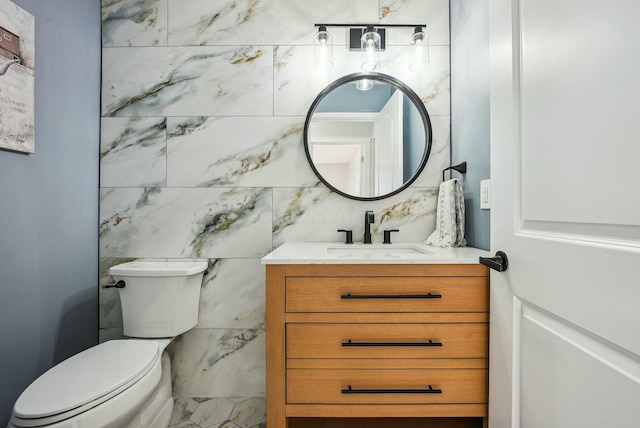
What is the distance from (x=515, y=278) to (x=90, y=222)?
192 centimetres

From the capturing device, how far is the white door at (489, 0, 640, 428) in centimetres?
59

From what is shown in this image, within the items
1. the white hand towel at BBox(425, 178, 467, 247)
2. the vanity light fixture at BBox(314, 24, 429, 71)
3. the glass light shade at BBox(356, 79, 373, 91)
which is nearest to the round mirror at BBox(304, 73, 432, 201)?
the glass light shade at BBox(356, 79, 373, 91)

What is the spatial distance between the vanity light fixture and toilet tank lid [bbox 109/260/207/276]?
1.23 metres

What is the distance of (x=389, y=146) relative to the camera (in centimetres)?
176

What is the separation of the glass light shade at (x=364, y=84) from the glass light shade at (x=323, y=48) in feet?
0.58

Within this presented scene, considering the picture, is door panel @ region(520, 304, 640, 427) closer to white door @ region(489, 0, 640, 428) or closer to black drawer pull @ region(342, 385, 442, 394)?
white door @ region(489, 0, 640, 428)

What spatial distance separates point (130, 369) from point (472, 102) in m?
1.75

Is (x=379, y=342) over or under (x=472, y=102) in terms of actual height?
under

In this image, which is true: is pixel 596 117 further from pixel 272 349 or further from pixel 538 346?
pixel 272 349

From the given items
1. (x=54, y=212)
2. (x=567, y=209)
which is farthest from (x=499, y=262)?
(x=54, y=212)

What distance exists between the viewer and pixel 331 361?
1.18 meters

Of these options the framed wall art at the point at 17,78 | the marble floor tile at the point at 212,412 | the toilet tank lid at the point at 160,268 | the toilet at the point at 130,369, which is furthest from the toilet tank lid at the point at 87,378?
the framed wall art at the point at 17,78

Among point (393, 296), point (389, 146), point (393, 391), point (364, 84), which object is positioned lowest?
point (393, 391)

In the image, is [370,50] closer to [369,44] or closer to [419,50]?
[369,44]
